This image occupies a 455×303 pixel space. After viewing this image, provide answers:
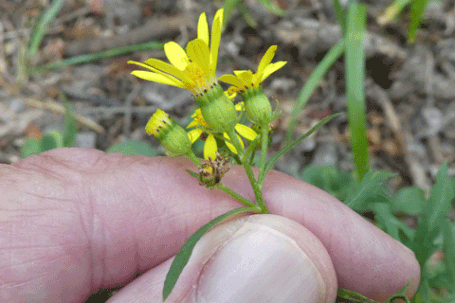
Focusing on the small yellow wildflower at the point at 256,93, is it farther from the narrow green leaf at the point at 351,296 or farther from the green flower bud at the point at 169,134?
the narrow green leaf at the point at 351,296

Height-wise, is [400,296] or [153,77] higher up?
[153,77]

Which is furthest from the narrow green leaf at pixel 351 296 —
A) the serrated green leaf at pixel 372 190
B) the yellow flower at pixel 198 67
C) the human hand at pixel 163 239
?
the yellow flower at pixel 198 67

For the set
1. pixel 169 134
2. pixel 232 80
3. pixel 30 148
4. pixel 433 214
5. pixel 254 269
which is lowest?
pixel 433 214

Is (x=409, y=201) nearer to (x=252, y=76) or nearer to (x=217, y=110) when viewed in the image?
(x=252, y=76)

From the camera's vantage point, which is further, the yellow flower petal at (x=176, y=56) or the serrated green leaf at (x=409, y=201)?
the serrated green leaf at (x=409, y=201)

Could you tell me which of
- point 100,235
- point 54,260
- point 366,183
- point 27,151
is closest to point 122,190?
point 100,235

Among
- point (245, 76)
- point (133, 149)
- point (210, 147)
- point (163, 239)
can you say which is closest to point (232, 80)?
point (245, 76)
